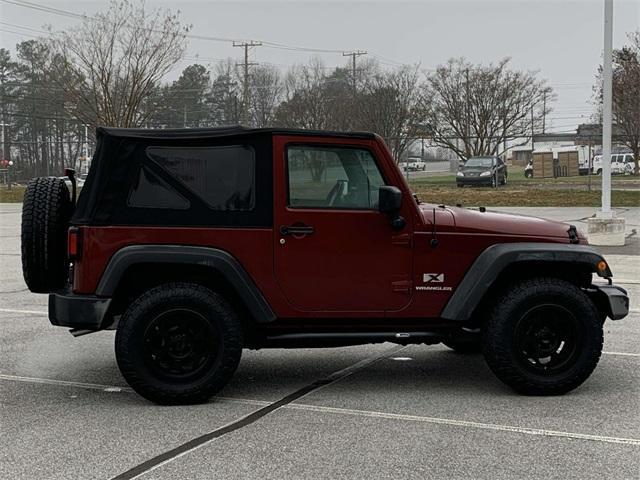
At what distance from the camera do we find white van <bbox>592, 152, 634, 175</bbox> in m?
52.4

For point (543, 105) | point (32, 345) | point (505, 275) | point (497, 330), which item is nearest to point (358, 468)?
point (497, 330)

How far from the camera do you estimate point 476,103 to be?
42.6 metres

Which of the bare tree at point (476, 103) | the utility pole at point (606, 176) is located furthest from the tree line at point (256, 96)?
the utility pole at point (606, 176)

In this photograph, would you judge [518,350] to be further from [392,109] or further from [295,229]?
[392,109]

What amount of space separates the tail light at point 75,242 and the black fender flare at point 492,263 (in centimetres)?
252

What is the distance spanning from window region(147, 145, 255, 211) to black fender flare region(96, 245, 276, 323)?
0.34 metres

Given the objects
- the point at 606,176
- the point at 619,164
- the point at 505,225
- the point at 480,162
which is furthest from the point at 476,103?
the point at 505,225

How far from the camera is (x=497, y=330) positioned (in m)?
5.45

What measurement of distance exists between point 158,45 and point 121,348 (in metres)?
26.8

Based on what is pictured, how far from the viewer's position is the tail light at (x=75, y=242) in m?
5.28

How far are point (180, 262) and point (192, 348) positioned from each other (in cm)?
59

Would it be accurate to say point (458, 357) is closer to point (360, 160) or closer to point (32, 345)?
point (360, 160)

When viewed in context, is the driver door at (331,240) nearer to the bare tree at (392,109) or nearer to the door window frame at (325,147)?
the door window frame at (325,147)

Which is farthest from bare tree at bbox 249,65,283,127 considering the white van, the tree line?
the white van
